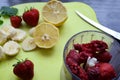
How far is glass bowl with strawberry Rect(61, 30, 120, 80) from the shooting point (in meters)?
0.58

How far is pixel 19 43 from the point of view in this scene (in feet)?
2.39

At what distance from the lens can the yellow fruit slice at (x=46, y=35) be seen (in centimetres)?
70

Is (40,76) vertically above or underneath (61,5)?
underneath

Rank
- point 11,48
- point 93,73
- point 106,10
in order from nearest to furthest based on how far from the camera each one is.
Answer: point 93,73 → point 11,48 → point 106,10

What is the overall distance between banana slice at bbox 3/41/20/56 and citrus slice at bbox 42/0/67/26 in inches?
4.5

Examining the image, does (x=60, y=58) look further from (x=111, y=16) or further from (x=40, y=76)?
(x=111, y=16)

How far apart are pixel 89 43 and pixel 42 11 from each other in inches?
7.7

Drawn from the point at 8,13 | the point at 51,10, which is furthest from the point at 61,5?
the point at 8,13

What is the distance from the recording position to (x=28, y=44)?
2.36 ft

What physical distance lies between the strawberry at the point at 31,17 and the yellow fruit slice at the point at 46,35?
39 mm

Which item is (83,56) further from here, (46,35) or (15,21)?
(15,21)

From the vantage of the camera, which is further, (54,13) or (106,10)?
(106,10)

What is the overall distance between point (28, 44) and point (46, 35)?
0.06 metres

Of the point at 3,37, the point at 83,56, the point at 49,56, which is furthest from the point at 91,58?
the point at 3,37
